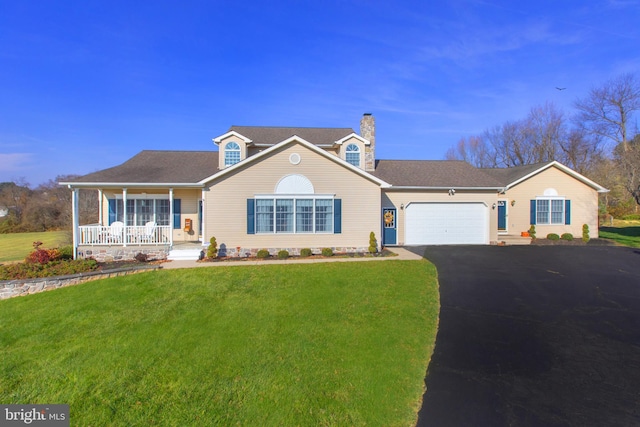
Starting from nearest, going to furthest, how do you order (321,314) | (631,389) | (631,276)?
(631,389)
(321,314)
(631,276)

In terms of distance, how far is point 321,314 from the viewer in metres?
7.71

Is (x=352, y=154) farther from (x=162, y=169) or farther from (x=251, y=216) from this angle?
(x=162, y=169)

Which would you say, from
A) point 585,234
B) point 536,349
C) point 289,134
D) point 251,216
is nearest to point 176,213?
point 251,216

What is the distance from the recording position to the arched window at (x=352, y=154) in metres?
16.6

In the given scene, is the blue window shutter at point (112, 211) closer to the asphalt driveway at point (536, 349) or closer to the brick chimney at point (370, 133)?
the brick chimney at point (370, 133)

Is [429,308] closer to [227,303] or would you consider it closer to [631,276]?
[227,303]

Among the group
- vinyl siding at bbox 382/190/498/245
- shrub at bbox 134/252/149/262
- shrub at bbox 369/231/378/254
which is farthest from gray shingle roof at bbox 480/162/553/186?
→ shrub at bbox 134/252/149/262

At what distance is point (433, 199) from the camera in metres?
16.7

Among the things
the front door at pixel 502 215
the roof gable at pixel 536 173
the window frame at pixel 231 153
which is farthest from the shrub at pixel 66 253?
the front door at pixel 502 215

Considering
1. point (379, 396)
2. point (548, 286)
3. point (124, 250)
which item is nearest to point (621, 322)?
point (548, 286)

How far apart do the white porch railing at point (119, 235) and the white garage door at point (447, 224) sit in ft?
37.7

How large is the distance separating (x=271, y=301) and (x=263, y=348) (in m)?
2.40

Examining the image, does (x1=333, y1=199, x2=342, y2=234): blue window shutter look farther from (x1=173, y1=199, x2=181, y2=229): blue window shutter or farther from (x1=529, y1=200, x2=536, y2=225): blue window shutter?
(x1=529, y1=200, x2=536, y2=225): blue window shutter

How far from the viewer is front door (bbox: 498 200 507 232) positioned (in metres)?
18.0
